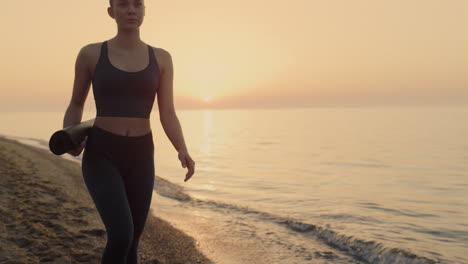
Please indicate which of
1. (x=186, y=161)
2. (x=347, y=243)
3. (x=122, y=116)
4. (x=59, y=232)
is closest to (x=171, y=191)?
(x=347, y=243)

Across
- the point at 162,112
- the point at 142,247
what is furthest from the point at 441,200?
the point at 162,112

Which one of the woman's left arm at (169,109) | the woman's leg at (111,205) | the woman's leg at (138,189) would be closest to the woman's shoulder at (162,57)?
the woman's left arm at (169,109)

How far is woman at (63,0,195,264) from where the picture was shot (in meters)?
2.91

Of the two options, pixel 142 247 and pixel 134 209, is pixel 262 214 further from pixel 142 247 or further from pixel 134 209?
pixel 134 209

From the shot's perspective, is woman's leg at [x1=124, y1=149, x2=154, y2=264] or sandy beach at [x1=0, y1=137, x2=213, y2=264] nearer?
woman's leg at [x1=124, y1=149, x2=154, y2=264]

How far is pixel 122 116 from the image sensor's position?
3.09 m

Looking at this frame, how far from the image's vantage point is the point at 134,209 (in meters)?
3.15

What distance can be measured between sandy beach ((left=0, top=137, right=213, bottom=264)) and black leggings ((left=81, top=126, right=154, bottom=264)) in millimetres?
3503

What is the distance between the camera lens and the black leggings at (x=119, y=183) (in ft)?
9.23

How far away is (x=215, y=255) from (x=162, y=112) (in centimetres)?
584

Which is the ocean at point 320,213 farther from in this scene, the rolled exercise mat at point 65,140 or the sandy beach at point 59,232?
the rolled exercise mat at point 65,140

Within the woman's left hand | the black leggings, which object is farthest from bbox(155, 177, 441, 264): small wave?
the black leggings

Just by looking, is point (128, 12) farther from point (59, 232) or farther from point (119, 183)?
point (59, 232)

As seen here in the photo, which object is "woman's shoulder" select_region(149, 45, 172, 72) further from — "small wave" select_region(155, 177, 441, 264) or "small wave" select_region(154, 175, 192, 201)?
"small wave" select_region(154, 175, 192, 201)
